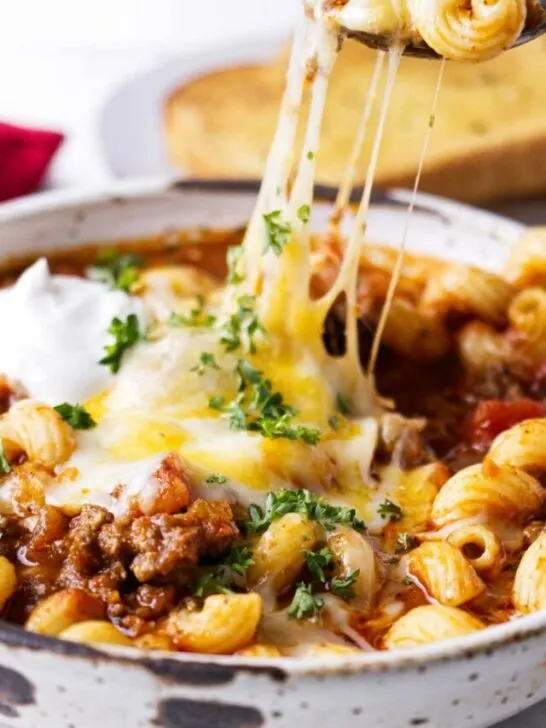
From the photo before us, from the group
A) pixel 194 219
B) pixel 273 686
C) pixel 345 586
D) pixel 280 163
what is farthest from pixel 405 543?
pixel 194 219

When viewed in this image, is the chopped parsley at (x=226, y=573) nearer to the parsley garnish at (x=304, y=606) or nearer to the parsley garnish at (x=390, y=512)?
the parsley garnish at (x=304, y=606)

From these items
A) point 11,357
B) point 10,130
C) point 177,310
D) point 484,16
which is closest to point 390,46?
point 484,16

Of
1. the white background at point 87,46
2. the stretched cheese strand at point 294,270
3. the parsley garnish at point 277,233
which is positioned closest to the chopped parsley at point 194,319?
the stretched cheese strand at point 294,270

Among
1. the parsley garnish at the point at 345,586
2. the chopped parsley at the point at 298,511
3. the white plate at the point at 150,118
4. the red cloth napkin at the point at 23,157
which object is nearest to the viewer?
the parsley garnish at the point at 345,586

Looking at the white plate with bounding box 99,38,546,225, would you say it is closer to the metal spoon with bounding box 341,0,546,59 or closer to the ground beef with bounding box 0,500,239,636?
the metal spoon with bounding box 341,0,546,59

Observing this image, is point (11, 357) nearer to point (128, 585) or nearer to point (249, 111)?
point (128, 585)

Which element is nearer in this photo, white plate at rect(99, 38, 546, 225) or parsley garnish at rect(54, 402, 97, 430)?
parsley garnish at rect(54, 402, 97, 430)

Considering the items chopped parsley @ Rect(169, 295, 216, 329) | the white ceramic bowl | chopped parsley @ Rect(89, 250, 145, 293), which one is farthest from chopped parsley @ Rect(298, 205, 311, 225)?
the white ceramic bowl
